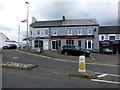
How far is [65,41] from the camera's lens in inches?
1115

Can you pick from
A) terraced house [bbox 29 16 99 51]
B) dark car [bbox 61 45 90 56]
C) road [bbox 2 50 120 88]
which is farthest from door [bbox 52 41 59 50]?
road [bbox 2 50 120 88]

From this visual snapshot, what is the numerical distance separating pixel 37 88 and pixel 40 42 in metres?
26.0

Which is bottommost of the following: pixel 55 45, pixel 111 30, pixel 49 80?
pixel 49 80

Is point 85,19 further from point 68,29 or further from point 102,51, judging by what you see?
point 102,51

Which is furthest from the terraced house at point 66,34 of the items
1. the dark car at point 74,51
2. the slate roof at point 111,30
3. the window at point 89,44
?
the dark car at point 74,51

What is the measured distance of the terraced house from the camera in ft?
88.5

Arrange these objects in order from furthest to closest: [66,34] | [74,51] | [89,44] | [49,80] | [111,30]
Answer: [111,30] < [66,34] < [89,44] < [74,51] < [49,80]

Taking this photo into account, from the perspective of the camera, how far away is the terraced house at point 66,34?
27.0 meters

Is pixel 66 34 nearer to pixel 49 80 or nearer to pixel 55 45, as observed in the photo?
pixel 55 45

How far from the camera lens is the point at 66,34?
1116 inches

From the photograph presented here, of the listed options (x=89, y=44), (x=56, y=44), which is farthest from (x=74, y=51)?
(x=56, y=44)

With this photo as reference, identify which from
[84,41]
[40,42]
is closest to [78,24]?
[84,41]

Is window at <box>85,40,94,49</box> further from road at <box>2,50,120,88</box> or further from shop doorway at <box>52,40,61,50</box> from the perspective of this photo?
road at <box>2,50,120,88</box>

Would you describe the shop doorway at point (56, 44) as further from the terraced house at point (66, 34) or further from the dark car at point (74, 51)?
the dark car at point (74, 51)
